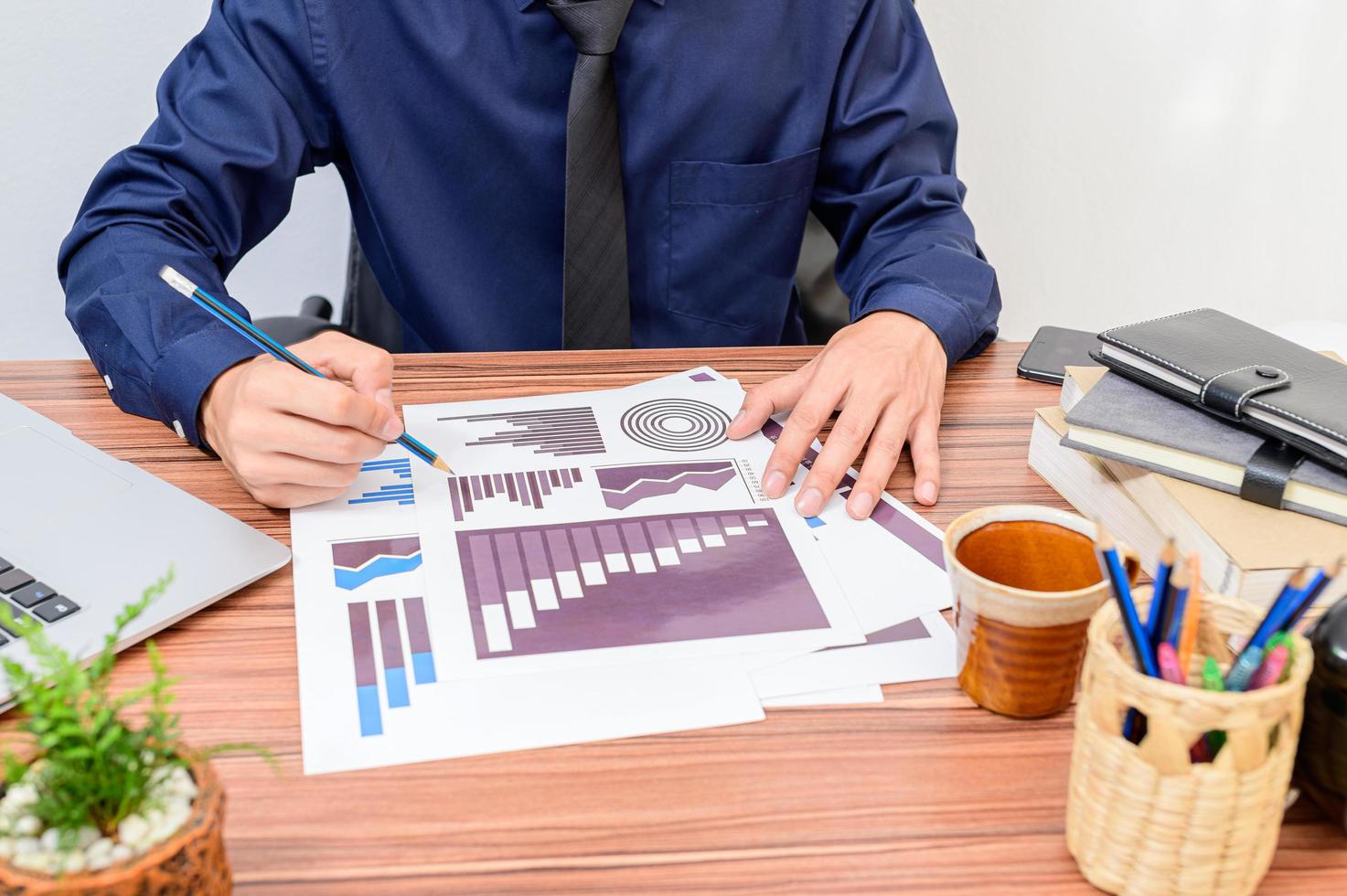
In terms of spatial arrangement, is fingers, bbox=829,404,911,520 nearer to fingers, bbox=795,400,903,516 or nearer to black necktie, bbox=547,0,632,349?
fingers, bbox=795,400,903,516

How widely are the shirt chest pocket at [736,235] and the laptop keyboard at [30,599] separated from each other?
0.81 meters

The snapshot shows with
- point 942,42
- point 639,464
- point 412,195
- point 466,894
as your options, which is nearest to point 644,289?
point 412,195

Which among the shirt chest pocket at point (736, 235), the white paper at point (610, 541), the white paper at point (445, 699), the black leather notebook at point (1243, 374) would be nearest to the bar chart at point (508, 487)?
the white paper at point (610, 541)

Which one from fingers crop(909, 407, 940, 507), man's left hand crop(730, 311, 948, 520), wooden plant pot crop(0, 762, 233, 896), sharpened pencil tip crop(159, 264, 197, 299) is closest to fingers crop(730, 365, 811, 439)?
man's left hand crop(730, 311, 948, 520)

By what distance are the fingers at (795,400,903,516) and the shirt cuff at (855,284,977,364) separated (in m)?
0.17

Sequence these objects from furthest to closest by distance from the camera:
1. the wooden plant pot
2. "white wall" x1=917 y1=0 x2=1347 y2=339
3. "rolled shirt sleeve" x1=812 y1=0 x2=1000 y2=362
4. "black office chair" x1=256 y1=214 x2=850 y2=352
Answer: "white wall" x1=917 y1=0 x2=1347 y2=339, "black office chair" x1=256 y1=214 x2=850 y2=352, "rolled shirt sleeve" x1=812 y1=0 x2=1000 y2=362, the wooden plant pot

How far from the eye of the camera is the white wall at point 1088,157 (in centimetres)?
181

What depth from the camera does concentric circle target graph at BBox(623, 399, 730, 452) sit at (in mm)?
905

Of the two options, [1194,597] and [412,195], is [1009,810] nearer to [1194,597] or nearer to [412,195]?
[1194,597]

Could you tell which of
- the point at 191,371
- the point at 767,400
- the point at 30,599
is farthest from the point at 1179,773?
the point at 191,371

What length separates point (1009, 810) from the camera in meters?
0.56

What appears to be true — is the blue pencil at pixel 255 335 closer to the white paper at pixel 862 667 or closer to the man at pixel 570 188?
the man at pixel 570 188

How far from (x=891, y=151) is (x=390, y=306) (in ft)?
2.16

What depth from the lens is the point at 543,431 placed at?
924mm
